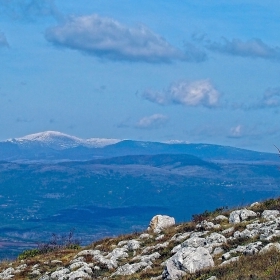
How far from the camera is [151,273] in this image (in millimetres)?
25016

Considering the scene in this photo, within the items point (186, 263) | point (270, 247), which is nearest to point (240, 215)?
point (270, 247)

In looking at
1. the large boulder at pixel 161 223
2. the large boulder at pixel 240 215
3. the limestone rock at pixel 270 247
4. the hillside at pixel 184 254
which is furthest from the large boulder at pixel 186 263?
the large boulder at pixel 161 223

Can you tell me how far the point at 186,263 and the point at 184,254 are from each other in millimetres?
666

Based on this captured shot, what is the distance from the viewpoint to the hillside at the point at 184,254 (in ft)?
72.3

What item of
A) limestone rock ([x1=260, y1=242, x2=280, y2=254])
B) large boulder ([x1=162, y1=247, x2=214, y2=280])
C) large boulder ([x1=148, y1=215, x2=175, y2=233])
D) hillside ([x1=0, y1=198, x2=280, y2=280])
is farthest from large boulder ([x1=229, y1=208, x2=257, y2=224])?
large boulder ([x1=162, y1=247, x2=214, y2=280])

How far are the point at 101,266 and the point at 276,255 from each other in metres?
10.5

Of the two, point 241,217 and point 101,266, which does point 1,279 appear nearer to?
point 101,266

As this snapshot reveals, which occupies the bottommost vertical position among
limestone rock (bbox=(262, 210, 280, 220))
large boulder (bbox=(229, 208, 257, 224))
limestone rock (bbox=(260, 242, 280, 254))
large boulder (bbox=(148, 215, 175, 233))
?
large boulder (bbox=(148, 215, 175, 233))

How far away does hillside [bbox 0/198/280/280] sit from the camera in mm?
22047

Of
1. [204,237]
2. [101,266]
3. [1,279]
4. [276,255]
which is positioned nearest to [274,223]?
[204,237]

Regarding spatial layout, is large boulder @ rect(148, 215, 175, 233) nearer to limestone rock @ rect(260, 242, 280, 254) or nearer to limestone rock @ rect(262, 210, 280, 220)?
limestone rock @ rect(262, 210, 280, 220)

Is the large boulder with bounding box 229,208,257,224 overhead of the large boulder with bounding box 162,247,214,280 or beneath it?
overhead

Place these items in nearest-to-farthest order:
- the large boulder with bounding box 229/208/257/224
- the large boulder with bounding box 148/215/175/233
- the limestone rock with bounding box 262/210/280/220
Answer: the limestone rock with bounding box 262/210/280/220
the large boulder with bounding box 229/208/257/224
the large boulder with bounding box 148/215/175/233

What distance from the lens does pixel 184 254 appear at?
23531mm
